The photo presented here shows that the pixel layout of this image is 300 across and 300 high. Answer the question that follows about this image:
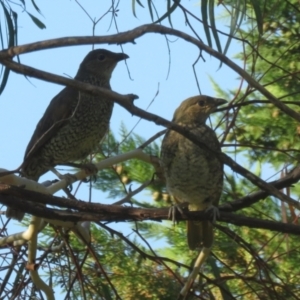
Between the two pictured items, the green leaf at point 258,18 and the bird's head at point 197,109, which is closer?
the green leaf at point 258,18

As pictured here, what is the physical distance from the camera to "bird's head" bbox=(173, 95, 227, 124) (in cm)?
477

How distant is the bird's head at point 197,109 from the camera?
4773mm

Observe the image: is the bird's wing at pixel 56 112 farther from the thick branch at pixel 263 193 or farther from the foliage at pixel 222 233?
the thick branch at pixel 263 193

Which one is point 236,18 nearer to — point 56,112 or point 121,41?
Answer: point 121,41

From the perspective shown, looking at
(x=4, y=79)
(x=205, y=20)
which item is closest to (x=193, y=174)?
(x=205, y=20)

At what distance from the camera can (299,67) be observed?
6.94 m

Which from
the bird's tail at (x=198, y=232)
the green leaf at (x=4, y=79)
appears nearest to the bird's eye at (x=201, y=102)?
the bird's tail at (x=198, y=232)

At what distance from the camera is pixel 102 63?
5.88m

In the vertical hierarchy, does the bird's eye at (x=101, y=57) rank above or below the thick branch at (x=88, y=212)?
above

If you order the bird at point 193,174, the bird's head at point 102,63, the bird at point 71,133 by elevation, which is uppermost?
the bird's head at point 102,63

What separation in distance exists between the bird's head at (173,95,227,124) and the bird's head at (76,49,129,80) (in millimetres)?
1116

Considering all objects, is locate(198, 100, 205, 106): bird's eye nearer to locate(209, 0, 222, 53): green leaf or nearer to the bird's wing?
the bird's wing

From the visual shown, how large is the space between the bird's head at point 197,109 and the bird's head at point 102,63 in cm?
112

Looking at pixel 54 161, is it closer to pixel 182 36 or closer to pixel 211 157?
pixel 211 157
